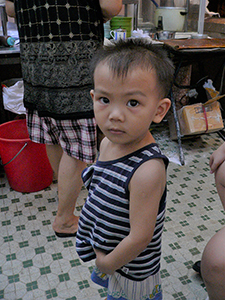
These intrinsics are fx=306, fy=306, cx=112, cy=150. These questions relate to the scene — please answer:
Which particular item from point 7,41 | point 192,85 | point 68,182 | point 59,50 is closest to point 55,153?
point 68,182

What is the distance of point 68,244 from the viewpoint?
177cm

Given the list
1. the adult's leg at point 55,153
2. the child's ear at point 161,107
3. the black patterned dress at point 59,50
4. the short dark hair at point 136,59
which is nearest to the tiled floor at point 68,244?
the adult's leg at point 55,153

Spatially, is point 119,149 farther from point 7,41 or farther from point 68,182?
point 7,41

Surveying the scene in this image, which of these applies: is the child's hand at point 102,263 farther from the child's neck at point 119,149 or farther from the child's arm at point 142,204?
the child's neck at point 119,149

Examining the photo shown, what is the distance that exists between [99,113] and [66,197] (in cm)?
98

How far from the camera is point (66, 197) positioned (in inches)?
66.9

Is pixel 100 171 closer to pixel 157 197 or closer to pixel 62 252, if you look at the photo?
pixel 157 197

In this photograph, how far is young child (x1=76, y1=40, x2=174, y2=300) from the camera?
772mm

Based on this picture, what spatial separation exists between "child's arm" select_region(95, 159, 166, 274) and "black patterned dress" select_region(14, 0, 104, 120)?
2.61 feet

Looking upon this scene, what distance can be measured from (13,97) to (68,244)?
4.08 feet

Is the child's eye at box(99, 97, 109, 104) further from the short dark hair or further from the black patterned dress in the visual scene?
the black patterned dress

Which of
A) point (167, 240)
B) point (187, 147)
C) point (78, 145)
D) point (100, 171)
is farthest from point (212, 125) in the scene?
point (100, 171)

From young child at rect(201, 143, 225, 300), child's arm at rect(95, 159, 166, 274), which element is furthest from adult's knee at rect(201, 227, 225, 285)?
child's arm at rect(95, 159, 166, 274)

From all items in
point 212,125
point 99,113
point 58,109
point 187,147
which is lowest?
point 187,147
